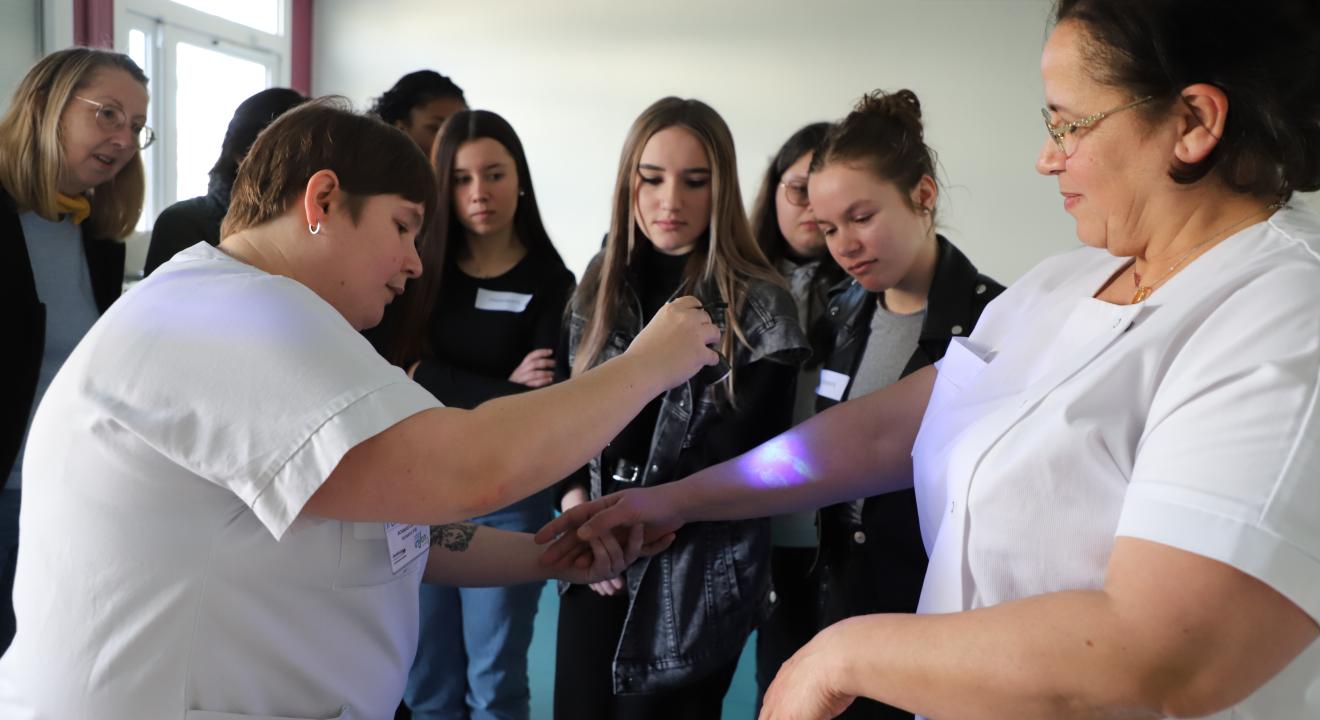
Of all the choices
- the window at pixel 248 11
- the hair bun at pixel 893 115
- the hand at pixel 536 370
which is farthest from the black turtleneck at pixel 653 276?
the window at pixel 248 11

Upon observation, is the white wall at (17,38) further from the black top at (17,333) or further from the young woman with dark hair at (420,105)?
the black top at (17,333)

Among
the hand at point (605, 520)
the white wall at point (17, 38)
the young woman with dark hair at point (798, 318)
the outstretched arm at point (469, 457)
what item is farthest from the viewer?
the white wall at point (17, 38)

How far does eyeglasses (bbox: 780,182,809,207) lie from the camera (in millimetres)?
3047

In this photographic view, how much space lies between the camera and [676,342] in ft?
4.13

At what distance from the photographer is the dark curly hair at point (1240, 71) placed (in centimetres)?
89

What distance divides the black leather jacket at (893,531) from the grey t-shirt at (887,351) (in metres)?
0.03

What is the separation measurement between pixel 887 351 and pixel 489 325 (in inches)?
44.4

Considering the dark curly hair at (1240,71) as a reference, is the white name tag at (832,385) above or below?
below

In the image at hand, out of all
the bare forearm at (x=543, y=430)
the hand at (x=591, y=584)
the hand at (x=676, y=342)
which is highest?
the hand at (x=676, y=342)

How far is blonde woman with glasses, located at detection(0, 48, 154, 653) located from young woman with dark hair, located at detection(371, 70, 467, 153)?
0.94 m

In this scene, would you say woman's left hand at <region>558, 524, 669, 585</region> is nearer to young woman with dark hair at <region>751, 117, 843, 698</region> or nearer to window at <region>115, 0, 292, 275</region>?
young woman with dark hair at <region>751, 117, 843, 698</region>

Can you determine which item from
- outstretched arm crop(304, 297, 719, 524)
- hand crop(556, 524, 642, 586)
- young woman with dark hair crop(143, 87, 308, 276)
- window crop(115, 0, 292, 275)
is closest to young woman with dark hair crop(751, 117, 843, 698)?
hand crop(556, 524, 642, 586)

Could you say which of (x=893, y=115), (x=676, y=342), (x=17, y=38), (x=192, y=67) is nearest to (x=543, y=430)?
(x=676, y=342)

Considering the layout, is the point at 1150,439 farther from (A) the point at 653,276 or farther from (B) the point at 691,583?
(A) the point at 653,276
